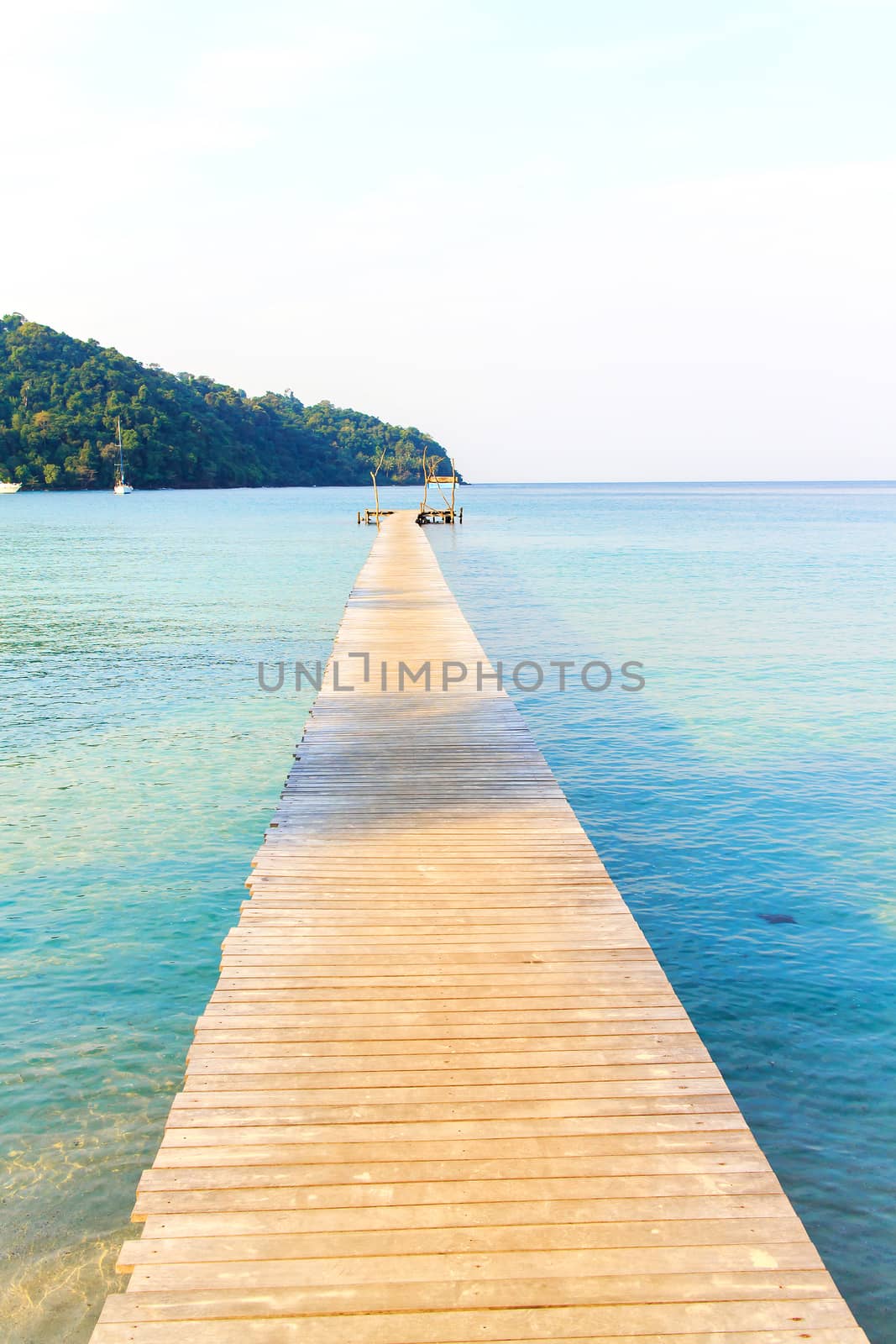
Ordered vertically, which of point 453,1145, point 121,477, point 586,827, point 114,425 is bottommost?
point 586,827

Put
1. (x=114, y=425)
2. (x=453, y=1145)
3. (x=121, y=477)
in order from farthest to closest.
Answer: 1. (x=114, y=425)
2. (x=121, y=477)
3. (x=453, y=1145)

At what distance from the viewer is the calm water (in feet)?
17.8

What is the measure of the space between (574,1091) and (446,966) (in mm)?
1367

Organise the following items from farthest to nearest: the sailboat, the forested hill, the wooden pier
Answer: the sailboat < the forested hill < the wooden pier

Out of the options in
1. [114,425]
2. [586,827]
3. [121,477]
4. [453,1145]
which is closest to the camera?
[453,1145]

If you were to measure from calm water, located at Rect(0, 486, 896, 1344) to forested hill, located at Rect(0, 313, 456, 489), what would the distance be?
3471 inches

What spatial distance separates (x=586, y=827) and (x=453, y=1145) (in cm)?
673

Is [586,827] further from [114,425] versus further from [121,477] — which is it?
[114,425]

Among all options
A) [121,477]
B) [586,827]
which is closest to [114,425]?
[121,477]

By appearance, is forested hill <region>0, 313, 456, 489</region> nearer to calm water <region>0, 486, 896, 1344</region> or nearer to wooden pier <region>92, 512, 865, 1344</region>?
calm water <region>0, 486, 896, 1344</region>

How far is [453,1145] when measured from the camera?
4.18 m

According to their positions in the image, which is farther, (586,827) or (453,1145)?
(586,827)

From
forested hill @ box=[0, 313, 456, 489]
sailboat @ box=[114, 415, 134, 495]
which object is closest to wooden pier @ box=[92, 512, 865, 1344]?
forested hill @ box=[0, 313, 456, 489]

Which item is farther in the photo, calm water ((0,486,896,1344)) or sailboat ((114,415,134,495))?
sailboat ((114,415,134,495))
